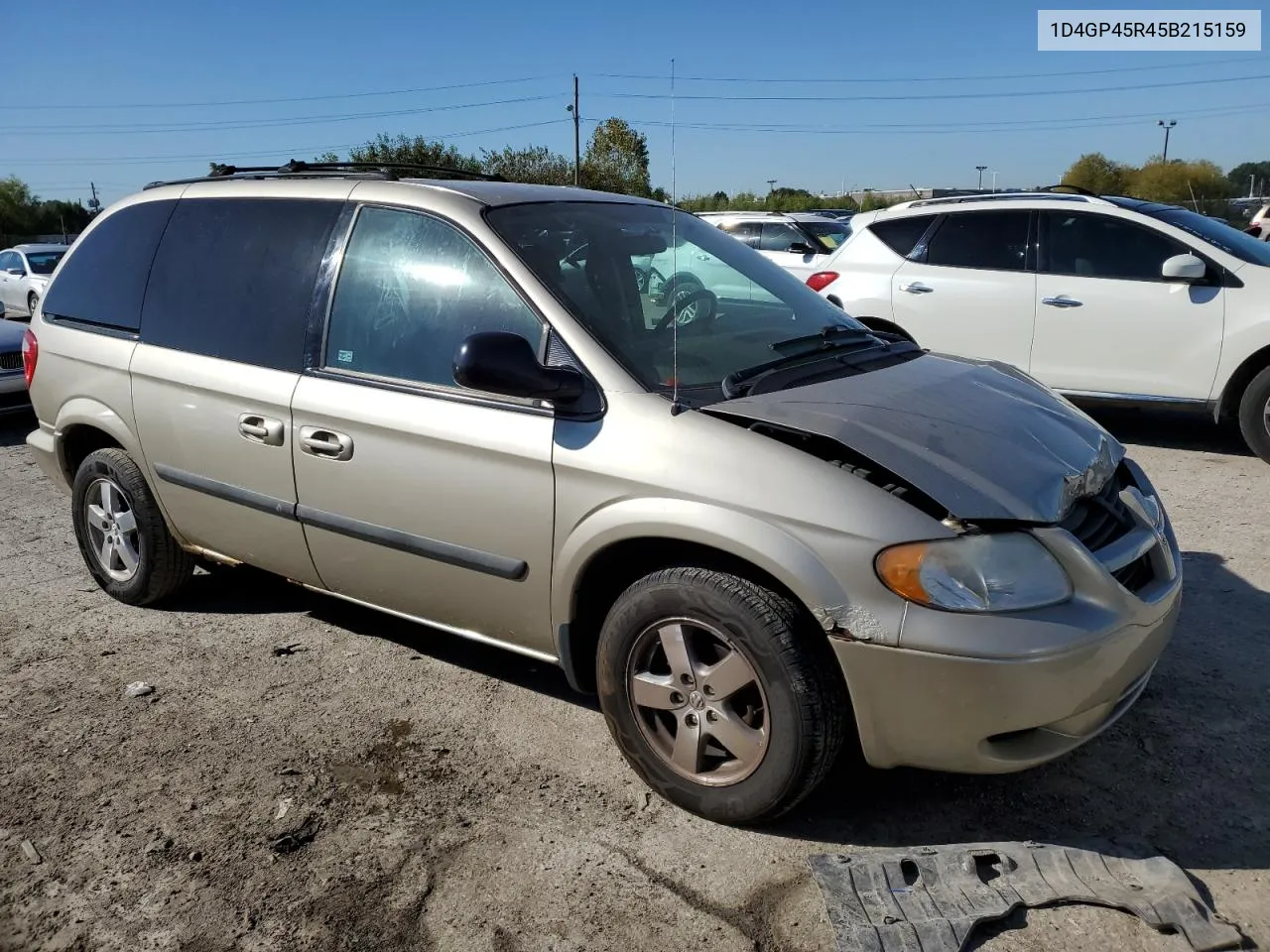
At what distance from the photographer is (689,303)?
350 cm

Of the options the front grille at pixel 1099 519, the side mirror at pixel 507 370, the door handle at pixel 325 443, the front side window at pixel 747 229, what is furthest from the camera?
the front side window at pixel 747 229

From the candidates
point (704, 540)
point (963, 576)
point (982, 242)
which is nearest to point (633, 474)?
point (704, 540)

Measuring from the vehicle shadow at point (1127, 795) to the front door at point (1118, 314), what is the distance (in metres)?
3.79

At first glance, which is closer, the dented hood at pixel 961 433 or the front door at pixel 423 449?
the dented hood at pixel 961 433

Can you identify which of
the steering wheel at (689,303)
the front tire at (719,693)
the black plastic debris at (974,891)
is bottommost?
the black plastic debris at (974,891)

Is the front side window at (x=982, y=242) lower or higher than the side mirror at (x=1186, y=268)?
higher

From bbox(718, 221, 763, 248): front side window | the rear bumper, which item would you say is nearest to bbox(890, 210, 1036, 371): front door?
the rear bumper

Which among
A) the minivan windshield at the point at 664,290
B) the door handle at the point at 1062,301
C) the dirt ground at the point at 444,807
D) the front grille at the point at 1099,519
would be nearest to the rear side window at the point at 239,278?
the minivan windshield at the point at 664,290

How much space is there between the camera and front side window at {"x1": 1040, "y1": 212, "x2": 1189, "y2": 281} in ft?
22.6

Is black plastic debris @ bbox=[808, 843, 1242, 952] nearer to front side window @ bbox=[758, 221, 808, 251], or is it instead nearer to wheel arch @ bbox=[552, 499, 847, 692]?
wheel arch @ bbox=[552, 499, 847, 692]

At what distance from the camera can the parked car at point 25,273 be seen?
17453mm

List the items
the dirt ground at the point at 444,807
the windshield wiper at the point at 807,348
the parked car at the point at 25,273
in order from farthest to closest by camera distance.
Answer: the parked car at the point at 25,273, the windshield wiper at the point at 807,348, the dirt ground at the point at 444,807

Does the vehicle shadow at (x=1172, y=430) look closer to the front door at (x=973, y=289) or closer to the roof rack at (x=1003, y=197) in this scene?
the front door at (x=973, y=289)

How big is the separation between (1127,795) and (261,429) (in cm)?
307
